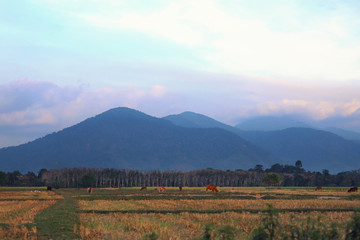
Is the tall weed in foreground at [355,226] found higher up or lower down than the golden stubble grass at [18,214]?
higher up

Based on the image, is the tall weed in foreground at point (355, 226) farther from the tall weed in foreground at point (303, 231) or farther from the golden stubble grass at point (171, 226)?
the golden stubble grass at point (171, 226)

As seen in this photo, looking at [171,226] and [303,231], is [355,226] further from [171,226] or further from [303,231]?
[171,226]

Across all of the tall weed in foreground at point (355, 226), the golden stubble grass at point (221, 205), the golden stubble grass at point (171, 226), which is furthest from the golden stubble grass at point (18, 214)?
the tall weed in foreground at point (355, 226)

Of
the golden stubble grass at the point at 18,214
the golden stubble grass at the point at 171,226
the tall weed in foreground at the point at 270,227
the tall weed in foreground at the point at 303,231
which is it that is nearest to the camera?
the tall weed in foreground at the point at 303,231

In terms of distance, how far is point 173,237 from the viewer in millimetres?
19875

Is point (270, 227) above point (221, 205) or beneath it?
above

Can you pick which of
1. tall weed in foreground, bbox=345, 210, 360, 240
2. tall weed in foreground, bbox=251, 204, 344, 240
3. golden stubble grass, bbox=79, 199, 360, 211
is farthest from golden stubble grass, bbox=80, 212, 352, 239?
golden stubble grass, bbox=79, 199, 360, 211

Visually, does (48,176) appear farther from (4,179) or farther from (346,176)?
(346,176)

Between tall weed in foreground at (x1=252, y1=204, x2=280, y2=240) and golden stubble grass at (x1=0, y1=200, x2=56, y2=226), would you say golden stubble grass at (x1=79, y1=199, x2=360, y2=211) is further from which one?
tall weed in foreground at (x1=252, y1=204, x2=280, y2=240)

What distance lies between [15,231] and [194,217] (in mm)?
13238

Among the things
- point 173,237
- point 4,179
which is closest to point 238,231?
point 173,237

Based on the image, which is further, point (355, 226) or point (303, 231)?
point (303, 231)

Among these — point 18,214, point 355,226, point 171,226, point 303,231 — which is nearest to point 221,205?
point 171,226

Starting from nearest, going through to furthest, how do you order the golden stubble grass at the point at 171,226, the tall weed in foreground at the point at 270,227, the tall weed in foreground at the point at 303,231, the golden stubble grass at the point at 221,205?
the tall weed in foreground at the point at 303,231 < the tall weed in foreground at the point at 270,227 < the golden stubble grass at the point at 171,226 < the golden stubble grass at the point at 221,205
